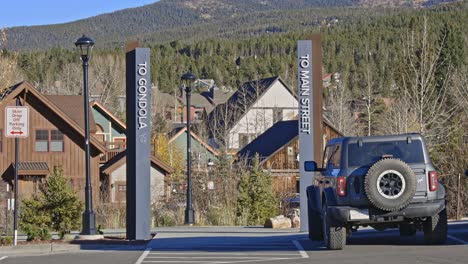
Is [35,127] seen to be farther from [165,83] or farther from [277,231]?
[165,83]

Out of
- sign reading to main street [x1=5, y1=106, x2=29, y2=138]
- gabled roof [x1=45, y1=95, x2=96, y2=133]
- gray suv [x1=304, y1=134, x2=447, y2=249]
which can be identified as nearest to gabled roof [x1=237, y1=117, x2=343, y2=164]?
gabled roof [x1=45, y1=95, x2=96, y2=133]

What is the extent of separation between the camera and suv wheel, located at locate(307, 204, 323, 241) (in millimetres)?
18834

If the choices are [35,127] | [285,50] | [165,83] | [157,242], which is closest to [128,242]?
[157,242]

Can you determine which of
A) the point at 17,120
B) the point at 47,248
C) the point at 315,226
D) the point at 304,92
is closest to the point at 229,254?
the point at 315,226

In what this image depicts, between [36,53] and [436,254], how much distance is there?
116 metres

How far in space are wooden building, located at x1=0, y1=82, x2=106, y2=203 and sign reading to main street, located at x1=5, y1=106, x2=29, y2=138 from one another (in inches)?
1068

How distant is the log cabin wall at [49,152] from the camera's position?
4903cm

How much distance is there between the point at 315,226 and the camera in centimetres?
1902

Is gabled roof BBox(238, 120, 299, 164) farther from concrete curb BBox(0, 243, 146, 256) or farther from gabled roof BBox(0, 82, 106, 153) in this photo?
concrete curb BBox(0, 243, 146, 256)

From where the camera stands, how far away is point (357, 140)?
54.5 ft

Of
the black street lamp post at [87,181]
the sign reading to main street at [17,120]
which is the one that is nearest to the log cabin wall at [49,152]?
the black street lamp post at [87,181]

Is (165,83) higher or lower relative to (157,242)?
higher

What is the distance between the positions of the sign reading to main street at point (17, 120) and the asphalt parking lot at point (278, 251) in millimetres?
3387

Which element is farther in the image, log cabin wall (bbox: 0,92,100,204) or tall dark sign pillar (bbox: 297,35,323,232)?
log cabin wall (bbox: 0,92,100,204)
